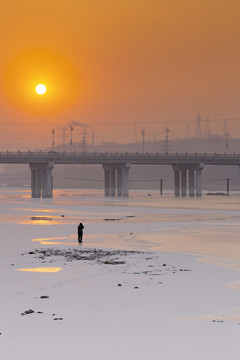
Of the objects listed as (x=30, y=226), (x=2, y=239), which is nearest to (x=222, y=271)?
(x=2, y=239)

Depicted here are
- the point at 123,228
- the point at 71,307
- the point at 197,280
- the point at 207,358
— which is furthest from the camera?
the point at 123,228

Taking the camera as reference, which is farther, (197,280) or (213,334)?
(197,280)

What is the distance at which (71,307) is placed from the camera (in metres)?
22.2

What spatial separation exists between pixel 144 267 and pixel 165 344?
14579mm

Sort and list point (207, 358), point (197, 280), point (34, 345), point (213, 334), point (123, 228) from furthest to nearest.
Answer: point (123, 228) → point (197, 280) → point (213, 334) → point (34, 345) → point (207, 358)

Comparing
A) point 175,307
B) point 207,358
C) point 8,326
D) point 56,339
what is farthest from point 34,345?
point 175,307

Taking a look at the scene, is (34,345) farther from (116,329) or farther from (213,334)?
(213,334)

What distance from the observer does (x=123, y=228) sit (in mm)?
60531

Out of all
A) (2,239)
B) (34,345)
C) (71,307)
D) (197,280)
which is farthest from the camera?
(2,239)

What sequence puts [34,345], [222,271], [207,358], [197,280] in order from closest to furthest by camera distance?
[207,358], [34,345], [197,280], [222,271]

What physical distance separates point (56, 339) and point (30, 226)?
45962 mm

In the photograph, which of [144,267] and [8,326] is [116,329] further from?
[144,267]

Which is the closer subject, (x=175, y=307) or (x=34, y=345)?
(x=34, y=345)

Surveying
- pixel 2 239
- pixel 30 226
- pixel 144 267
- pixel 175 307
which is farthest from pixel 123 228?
pixel 175 307
